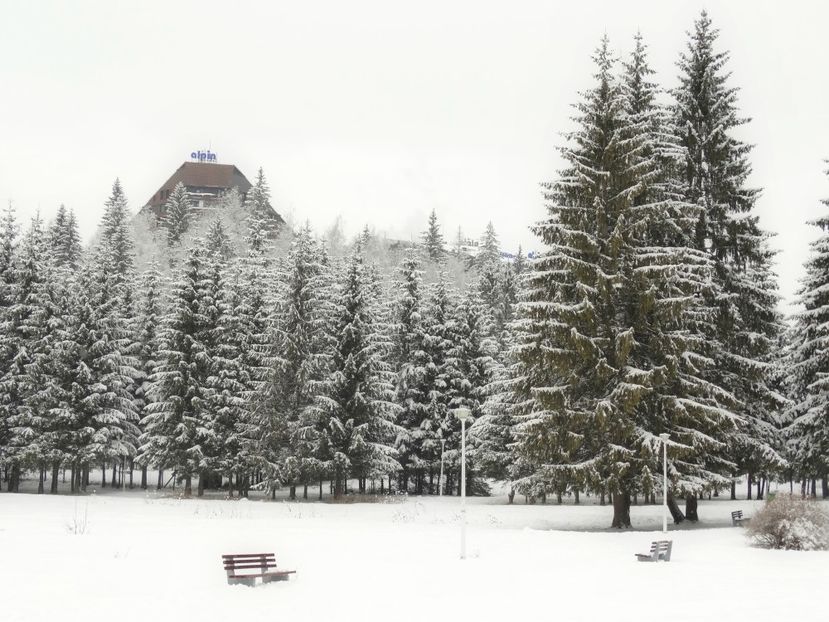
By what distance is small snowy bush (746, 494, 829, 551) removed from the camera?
21.8 meters

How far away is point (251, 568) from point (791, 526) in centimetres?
1568

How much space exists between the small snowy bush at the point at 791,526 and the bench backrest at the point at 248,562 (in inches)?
577

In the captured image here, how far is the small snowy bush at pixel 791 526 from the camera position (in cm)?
2180

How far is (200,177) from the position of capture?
13888 cm

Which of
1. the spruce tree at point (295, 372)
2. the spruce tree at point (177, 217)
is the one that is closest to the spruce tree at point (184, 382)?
the spruce tree at point (295, 372)

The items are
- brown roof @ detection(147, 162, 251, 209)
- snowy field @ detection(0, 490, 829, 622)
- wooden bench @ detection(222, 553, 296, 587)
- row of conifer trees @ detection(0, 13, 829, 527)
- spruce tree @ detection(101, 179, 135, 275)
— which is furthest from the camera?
brown roof @ detection(147, 162, 251, 209)

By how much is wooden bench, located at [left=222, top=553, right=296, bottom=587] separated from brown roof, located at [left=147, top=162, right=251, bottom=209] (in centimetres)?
12832

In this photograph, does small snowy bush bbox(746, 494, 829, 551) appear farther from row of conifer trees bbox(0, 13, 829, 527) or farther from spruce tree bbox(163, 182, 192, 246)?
spruce tree bbox(163, 182, 192, 246)

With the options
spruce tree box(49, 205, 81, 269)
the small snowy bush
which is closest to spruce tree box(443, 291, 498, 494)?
the small snowy bush

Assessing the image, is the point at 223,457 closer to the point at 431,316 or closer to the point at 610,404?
the point at 431,316

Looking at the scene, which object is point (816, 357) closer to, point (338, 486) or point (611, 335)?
point (611, 335)

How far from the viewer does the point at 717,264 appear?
99.0 ft

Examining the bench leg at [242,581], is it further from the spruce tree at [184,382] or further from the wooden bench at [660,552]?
the spruce tree at [184,382]

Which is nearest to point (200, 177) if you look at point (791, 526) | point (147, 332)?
point (147, 332)
